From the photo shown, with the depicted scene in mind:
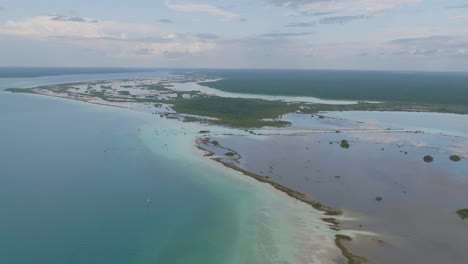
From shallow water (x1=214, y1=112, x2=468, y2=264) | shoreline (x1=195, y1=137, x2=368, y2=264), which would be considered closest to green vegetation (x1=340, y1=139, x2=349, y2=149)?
shallow water (x1=214, y1=112, x2=468, y2=264)

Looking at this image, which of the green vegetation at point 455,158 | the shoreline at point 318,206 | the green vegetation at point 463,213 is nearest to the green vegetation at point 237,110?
the shoreline at point 318,206

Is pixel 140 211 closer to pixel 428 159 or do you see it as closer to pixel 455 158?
pixel 428 159

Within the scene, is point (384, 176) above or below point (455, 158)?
below

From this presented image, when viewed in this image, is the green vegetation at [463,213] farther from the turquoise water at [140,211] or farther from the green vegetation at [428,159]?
the green vegetation at [428,159]

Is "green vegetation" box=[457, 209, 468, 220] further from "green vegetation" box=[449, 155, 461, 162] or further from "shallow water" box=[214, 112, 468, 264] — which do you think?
"green vegetation" box=[449, 155, 461, 162]

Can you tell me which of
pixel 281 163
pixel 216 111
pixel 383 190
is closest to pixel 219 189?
pixel 281 163

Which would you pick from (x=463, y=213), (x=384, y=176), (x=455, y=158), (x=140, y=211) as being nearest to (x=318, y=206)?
(x=463, y=213)
